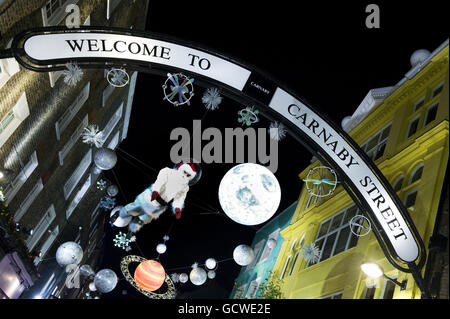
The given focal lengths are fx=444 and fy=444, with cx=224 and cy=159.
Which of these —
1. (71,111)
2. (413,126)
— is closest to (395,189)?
(413,126)

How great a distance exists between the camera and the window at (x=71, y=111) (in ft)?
60.3

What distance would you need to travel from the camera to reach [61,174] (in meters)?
20.9

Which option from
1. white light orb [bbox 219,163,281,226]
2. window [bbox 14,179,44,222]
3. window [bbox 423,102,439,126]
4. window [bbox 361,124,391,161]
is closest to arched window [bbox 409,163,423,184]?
window [bbox 423,102,439,126]

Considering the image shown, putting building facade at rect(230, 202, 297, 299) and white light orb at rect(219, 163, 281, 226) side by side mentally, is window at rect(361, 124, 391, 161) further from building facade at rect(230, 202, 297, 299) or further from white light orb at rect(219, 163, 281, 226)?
white light orb at rect(219, 163, 281, 226)

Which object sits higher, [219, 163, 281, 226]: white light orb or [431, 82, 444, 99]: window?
[431, 82, 444, 99]: window

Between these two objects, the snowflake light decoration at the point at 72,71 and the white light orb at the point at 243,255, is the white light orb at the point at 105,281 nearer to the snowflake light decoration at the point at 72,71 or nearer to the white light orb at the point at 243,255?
the white light orb at the point at 243,255

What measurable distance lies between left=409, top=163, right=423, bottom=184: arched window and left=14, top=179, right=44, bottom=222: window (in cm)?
1455

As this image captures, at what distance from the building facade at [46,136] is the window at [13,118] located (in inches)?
1.1

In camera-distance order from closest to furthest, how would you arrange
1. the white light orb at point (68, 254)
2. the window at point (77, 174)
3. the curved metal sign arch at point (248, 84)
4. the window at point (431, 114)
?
the curved metal sign arch at point (248, 84) → the white light orb at point (68, 254) → the window at point (431, 114) → the window at point (77, 174)

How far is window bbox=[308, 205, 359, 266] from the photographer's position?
18.0 m

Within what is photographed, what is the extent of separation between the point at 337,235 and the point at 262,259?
8652mm

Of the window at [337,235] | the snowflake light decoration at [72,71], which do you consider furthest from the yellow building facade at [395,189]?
the snowflake light decoration at [72,71]

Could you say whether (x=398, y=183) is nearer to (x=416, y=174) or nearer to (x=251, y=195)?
Answer: (x=416, y=174)
